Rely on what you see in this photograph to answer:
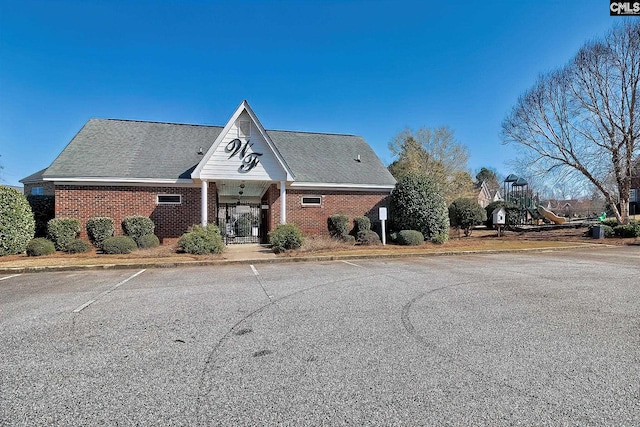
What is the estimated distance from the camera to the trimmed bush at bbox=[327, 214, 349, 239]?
16938 mm

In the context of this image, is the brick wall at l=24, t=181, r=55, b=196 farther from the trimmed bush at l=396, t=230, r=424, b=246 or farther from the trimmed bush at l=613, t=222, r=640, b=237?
the trimmed bush at l=613, t=222, r=640, b=237

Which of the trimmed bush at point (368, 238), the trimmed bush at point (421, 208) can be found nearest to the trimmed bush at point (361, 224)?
the trimmed bush at point (368, 238)

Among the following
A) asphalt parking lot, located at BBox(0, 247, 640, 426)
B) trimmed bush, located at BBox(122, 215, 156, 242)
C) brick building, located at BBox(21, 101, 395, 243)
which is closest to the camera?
asphalt parking lot, located at BBox(0, 247, 640, 426)

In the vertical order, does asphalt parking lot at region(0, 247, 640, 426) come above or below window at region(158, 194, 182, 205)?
below

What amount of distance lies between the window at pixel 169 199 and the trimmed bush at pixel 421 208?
36.2 feet

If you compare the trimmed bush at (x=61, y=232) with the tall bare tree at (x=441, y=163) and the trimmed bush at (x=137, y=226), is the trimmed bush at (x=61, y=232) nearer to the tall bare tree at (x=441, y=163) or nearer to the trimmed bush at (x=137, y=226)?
the trimmed bush at (x=137, y=226)

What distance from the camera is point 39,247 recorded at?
1200 centimetres

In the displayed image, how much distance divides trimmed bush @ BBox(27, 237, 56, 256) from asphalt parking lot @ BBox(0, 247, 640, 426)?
6099 mm

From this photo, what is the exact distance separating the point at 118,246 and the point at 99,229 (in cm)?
250

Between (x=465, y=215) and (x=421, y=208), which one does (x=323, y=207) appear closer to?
(x=421, y=208)

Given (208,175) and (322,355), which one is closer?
(322,355)

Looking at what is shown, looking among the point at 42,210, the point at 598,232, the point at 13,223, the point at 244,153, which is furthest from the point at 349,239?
the point at 598,232

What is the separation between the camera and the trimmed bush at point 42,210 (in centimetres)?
1512

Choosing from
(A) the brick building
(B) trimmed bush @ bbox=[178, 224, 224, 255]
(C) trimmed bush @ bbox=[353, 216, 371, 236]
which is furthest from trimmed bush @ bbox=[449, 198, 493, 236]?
(B) trimmed bush @ bbox=[178, 224, 224, 255]
